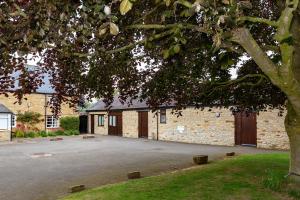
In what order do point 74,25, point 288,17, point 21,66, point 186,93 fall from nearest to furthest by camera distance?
point 74,25 → point 288,17 → point 21,66 → point 186,93

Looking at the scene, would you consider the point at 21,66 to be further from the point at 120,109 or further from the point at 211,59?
the point at 120,109

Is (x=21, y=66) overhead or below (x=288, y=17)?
below

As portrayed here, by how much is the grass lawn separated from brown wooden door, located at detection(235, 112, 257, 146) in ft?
42.3

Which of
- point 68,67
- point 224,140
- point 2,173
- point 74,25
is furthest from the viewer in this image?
point 224,140

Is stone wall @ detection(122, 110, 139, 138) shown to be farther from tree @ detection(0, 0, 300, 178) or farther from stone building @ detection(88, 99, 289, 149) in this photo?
tree @ detection(0, 0, 300, 178)

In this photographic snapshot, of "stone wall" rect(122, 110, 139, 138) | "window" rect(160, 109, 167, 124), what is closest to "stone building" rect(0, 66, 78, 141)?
"stone wall" rect(122, 110, 139, 138)

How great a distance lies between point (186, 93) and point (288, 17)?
6.32 metres

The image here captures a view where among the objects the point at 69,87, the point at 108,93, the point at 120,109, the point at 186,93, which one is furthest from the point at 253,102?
the point at 120,109

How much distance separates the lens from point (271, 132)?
23.2 meters

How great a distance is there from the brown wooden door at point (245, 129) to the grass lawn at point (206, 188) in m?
12.9

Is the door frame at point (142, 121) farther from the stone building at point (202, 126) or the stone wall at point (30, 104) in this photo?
the stone wall at point (30, 104)

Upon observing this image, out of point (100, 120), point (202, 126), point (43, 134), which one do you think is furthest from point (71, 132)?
point (202, 126)

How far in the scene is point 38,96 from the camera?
39.8 metres

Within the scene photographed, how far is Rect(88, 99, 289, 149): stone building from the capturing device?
920 inches
